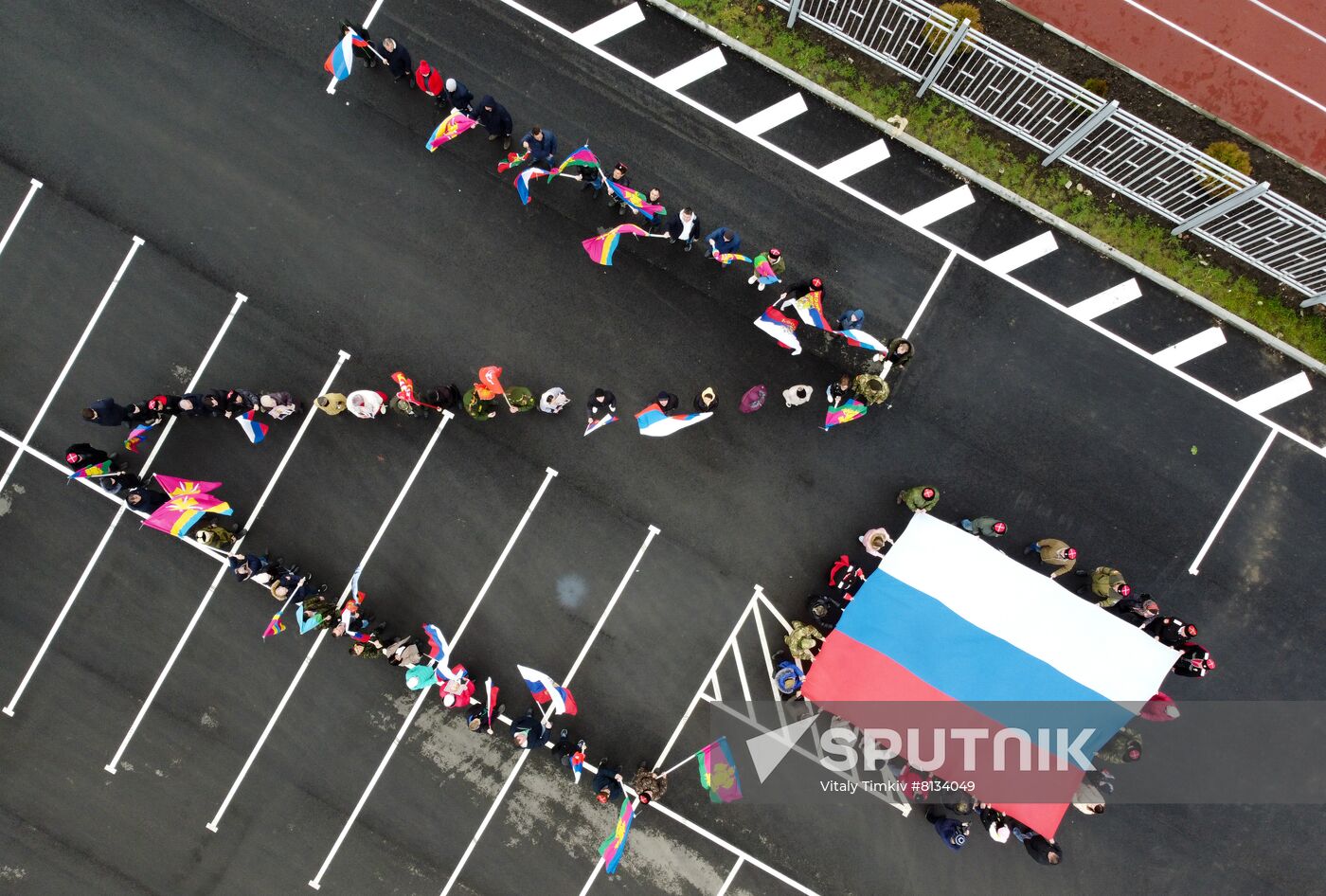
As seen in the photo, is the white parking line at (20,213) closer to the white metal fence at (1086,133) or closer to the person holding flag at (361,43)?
the person holding flag at (361,43)

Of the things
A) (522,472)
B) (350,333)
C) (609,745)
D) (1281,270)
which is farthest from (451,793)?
(1281,270)

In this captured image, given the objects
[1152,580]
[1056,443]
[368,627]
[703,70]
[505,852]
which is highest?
[703,70]

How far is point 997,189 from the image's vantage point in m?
14.8

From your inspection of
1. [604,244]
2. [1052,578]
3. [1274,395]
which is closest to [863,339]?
[604,244]

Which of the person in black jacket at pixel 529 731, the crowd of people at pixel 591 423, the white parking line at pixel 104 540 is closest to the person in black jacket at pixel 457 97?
the crowd of people at pixel 591 423

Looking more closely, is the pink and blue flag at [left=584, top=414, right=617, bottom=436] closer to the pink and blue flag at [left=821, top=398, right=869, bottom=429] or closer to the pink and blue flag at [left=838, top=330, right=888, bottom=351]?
the pink and blue flag at [left=821, top=398, right=869, bottom=429]

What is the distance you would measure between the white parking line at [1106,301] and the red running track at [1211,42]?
3.28 meters

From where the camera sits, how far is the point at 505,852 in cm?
1514

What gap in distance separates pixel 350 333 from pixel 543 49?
6694mm

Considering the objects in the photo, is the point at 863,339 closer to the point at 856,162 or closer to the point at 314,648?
the point at 856,162

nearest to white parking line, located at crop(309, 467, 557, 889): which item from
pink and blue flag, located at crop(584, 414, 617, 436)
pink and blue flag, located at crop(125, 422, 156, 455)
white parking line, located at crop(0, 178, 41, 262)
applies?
pink and blue flag, located at crop(584, 414, 617, 436)

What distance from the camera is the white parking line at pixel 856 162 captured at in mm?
14930

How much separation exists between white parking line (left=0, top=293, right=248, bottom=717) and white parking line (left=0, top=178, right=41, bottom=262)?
4.31 metres

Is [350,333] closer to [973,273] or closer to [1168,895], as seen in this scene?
[973,273]
